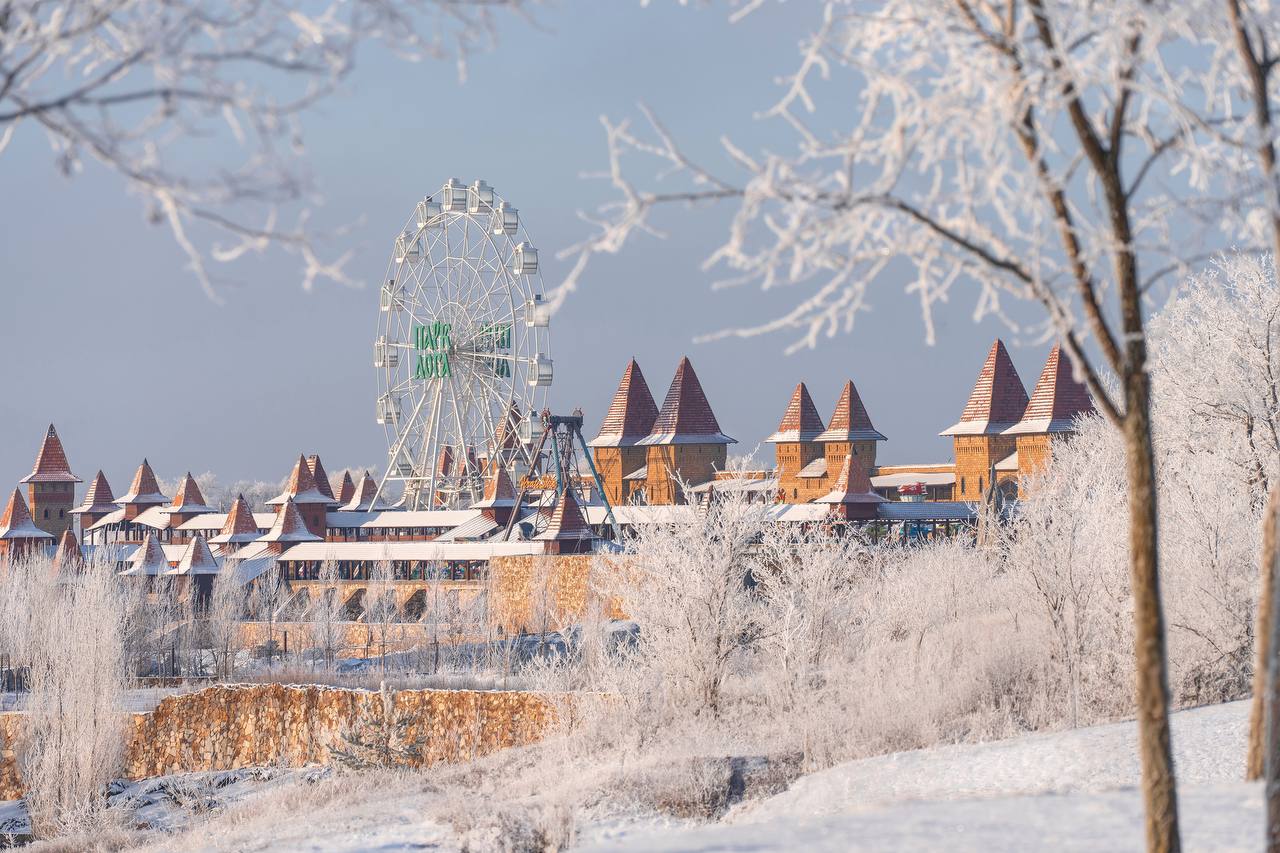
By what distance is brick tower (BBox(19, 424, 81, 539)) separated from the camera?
56.3 metres

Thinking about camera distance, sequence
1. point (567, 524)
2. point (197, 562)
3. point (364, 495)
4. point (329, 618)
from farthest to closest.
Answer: point (364, 495)
point (197, 562)
point (567, 524)
point (329, 618)

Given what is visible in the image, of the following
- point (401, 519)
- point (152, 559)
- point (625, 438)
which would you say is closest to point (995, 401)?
point (625, 438)

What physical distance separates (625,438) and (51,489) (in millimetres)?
22964

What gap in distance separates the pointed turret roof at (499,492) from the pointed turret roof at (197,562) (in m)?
8.88

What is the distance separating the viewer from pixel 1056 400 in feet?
148

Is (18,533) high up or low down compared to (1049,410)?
down

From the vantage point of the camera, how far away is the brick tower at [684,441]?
172ft

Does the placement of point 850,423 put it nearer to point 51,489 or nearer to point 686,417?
point 686,417

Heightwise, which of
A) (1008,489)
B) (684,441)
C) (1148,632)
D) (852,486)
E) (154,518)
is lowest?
(154,518)

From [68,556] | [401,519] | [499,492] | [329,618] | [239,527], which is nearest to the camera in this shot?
[329,618]

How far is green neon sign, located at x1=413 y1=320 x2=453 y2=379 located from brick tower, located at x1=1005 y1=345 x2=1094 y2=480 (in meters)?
19.0

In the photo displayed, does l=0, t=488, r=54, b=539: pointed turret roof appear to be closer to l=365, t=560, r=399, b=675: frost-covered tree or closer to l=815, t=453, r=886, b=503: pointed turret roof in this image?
l=365, t=560, r=399, b=675: frost-covered tree

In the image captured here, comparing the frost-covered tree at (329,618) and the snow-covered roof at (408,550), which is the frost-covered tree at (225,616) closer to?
the frost-covered tree at (329,618)

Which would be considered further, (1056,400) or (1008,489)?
(1008,489)
